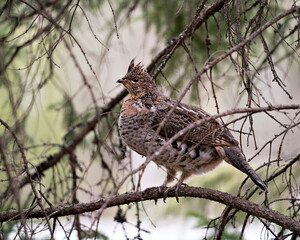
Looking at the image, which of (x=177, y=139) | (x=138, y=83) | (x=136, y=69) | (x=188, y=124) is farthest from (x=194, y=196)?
(x=136, y=69)

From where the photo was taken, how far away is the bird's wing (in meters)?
3.52

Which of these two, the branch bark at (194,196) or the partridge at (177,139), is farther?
the partridge at (177,139)

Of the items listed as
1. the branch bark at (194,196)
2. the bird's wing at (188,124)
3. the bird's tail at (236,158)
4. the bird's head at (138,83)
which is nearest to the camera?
the branch bark at (194,196)

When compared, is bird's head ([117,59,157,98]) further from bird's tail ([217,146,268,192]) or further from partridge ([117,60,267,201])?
bird's tail ([217,146,268,192])

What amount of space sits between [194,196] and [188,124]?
79cm

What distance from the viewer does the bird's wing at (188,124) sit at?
3.52 metres

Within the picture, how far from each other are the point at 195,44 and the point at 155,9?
0.59 metres

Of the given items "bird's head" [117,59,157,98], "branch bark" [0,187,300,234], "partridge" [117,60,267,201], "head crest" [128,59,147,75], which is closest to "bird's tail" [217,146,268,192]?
"partridge" [117,60,267,201]

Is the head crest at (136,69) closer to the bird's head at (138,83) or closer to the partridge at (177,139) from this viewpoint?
the bird's head at (138,83)

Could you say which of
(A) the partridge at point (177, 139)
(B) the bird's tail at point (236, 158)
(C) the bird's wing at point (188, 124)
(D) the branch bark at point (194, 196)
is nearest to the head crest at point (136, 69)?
(A) the partridge at point (177, 139)

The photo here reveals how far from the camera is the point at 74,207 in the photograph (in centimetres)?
310

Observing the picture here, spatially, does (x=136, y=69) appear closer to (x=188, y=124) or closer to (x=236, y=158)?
(x=188, y=124)

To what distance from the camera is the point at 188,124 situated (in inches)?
146

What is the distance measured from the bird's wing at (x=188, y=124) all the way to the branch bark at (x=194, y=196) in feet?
1.53
